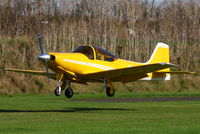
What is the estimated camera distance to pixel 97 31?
2148 inches

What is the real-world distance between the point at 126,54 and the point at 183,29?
13154mm

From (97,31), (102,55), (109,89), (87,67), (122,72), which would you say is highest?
(97,31)

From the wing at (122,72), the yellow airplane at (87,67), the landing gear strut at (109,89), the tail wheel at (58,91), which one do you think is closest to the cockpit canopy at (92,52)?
the yellow airplane at (87,67)

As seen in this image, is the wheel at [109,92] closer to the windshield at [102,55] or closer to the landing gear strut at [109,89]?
the landing gear strut at [109,89]

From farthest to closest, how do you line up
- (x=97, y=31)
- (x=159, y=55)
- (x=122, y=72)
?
1. (x=97, y=31)
2. (x=159, y=55)
3. (x=122, y=72)

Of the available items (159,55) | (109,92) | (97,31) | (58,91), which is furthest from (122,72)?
(97,31)

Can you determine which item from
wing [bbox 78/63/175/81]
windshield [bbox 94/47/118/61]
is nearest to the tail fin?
wing [bbox 78/63/175/81]

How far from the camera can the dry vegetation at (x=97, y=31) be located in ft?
155

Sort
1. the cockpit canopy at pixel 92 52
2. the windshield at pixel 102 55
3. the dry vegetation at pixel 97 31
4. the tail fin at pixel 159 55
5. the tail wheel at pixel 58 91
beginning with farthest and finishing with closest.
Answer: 1. the dry vegetation at pixel 97 31
2. the tail fin at pixel 159 55
3. the windshield at pixel 102 55
4. the cockpit canopy at pixel 92 52
5. the tail wheel at pixel 58 91

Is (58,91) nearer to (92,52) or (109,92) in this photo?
(92,52)

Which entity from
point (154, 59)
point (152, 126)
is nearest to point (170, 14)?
point (154, 59)

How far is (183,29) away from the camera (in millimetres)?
62594

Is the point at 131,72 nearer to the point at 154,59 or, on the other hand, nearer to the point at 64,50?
the point at 154,59

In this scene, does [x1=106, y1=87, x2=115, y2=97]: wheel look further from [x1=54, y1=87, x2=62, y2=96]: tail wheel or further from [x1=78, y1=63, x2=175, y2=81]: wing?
[x1=54, y1=87, x2=62, y2=96]: tail wheel
